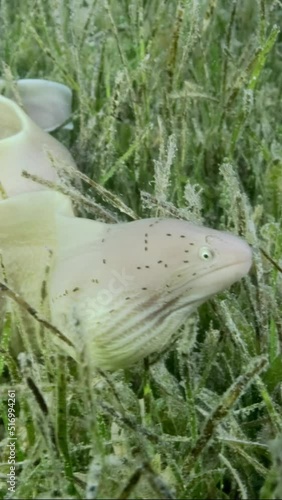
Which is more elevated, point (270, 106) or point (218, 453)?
point (270, 106)

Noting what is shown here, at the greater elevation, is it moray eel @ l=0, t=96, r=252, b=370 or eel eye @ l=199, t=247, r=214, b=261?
eel eye @ l=199, t=247, r=214, b=261

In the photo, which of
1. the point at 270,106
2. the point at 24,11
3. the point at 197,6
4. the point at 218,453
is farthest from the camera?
the point at 24,11

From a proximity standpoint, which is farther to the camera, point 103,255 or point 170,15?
point 170,15

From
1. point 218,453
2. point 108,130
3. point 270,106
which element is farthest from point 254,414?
point 270,106

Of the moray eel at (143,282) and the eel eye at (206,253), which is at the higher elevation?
the eel eye at (206,253)

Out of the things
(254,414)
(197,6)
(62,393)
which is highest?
(197,6)

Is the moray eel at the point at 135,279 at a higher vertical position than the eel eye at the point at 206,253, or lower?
lower

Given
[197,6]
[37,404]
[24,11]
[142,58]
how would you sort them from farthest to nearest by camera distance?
[24,11]
[142,58]
[197,6]
[37,404]

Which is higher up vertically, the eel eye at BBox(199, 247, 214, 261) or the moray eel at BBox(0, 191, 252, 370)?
the eel eye at BBox(199, 247, 214, 261)

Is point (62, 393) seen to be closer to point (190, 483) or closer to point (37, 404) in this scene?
point (37, 404)
